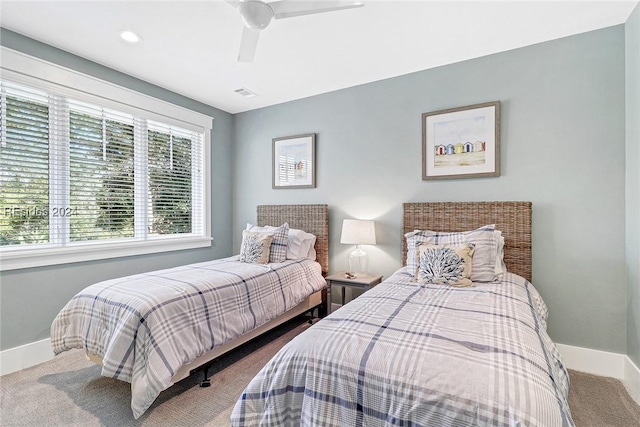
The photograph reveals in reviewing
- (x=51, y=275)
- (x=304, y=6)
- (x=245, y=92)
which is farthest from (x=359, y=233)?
(x=51, y=275)

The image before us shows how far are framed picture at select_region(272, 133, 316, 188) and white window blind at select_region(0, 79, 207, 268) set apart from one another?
1.13 metres

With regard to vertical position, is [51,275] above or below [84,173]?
below

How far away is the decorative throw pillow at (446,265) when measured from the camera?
87.6 inches

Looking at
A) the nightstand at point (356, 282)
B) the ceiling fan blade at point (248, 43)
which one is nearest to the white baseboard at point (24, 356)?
the nightstand at point (356, 282)

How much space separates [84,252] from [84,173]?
74cm

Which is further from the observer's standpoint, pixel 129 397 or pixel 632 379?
pixel 632 379

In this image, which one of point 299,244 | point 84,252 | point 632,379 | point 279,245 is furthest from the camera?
point 299,244

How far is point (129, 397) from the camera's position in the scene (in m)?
2.09

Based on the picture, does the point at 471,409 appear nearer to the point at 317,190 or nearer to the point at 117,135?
the point at 317,190

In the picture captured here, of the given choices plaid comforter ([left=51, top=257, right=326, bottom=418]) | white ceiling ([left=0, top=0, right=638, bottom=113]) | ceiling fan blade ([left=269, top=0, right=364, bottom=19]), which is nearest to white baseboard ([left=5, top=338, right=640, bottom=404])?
plaid comforter ([left=51, top=257, right=326, bottom=418])

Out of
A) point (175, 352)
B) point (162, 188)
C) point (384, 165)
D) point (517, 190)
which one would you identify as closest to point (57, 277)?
point (162, 188)

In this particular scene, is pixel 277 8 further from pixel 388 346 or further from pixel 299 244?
pixel 299 244

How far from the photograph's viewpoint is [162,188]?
144 inches

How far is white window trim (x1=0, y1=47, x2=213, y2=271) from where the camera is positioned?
248 centimetres
